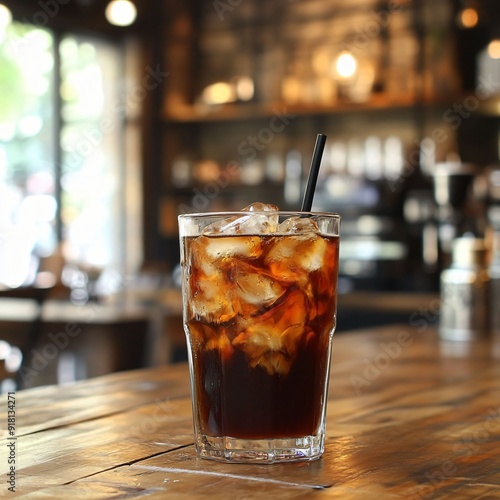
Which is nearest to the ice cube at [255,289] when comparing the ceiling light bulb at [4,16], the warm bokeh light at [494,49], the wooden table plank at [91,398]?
the wooden table plank at [91,398]

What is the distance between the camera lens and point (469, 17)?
20.5 feet

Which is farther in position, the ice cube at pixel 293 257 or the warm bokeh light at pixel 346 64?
the warm bokeh light at pixel 346 64

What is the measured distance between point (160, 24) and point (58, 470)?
23.6 ft

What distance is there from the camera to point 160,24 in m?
7.68

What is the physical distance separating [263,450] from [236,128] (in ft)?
22.9

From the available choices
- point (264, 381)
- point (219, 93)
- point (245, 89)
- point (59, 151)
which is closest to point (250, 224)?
point (264, 381)

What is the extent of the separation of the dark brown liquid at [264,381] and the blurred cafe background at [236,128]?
4238mm

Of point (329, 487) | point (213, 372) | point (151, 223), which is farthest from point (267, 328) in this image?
point (151, 223)

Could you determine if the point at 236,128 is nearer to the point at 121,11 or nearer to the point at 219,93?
the point at 219,93

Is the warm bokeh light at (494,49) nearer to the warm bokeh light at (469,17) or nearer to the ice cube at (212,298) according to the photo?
the warm bokeh light at (469,17)

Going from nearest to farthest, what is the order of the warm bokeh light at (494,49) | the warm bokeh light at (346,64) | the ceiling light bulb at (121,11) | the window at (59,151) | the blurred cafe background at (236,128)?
the ceiling light bulb at (121,11) < the warm bokeh light at (494,49) < the blurred cafe background at (236,128) < the warm bokeh light at (346,64) < the window at (59,151)

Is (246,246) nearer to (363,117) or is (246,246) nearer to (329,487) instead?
(329,487)

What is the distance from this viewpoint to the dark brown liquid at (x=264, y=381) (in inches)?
33.9

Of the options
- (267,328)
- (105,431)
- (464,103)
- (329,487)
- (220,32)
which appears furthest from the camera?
(220,32)
